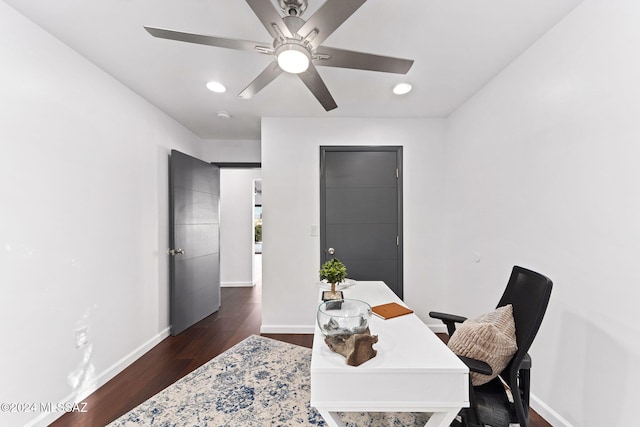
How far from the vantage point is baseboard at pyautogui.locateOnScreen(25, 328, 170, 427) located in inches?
67.2

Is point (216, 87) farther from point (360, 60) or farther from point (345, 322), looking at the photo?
point (345, 322)

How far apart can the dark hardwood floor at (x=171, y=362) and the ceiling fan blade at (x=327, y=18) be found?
2582 mm

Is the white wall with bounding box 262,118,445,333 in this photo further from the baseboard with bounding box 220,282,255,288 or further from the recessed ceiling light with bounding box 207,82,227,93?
the baseboard with bounding box 220,282,255,288

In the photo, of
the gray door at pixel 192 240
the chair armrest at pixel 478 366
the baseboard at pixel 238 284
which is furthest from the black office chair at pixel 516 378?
the baseboard at pixel 238 284

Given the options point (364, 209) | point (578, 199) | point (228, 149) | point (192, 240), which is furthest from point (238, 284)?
point (578, 199)

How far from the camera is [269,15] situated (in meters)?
1.16

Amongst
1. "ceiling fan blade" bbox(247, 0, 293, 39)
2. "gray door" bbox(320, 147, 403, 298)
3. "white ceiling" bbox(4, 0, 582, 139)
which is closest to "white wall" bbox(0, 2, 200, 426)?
"white ceiling" bbox(4, 0, 582, 139)

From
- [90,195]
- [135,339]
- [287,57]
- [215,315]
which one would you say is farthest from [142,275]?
[287,57]

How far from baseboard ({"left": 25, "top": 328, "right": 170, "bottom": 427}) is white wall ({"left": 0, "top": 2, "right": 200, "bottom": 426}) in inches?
0.4

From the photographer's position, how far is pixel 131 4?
1535 mm

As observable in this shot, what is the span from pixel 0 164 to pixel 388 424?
277cm

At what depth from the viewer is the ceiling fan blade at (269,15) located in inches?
42.6

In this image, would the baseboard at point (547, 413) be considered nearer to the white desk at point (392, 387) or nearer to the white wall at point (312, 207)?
the white desk at point (392, 387)

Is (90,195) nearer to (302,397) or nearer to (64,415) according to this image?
(64,415)
